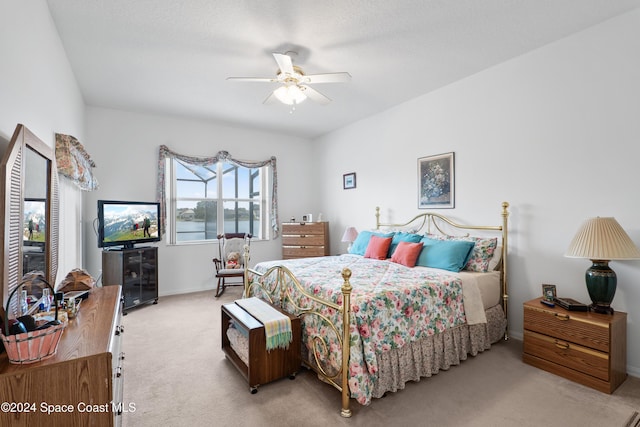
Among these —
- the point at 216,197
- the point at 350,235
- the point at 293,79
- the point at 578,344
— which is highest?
the point at 293,79

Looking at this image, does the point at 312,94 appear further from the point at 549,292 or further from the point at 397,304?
the point at 549,292

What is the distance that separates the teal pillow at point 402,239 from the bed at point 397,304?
0.04ft

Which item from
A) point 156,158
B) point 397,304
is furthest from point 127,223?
point 397,304

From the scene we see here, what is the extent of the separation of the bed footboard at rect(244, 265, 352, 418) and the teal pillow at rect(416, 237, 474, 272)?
59.2 inches

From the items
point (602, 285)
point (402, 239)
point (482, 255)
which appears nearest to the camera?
point (602, 285)

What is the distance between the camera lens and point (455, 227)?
3.79 m

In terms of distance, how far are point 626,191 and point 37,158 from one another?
4.28 m

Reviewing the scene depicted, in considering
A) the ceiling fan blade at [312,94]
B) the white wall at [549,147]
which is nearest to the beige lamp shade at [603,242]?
the white wall at [549,147]

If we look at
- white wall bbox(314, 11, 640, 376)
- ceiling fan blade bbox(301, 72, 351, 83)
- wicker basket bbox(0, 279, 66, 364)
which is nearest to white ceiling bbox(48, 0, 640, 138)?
white wall bbox(314, 11, 640, 376)

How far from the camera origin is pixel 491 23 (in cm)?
262

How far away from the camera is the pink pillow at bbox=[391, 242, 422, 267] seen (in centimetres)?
345

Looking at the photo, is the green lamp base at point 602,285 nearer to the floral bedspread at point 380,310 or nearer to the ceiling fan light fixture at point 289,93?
the floral bedspread at point 380,310

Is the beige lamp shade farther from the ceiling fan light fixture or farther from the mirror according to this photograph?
the mirror

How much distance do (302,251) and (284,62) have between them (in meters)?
3.57
